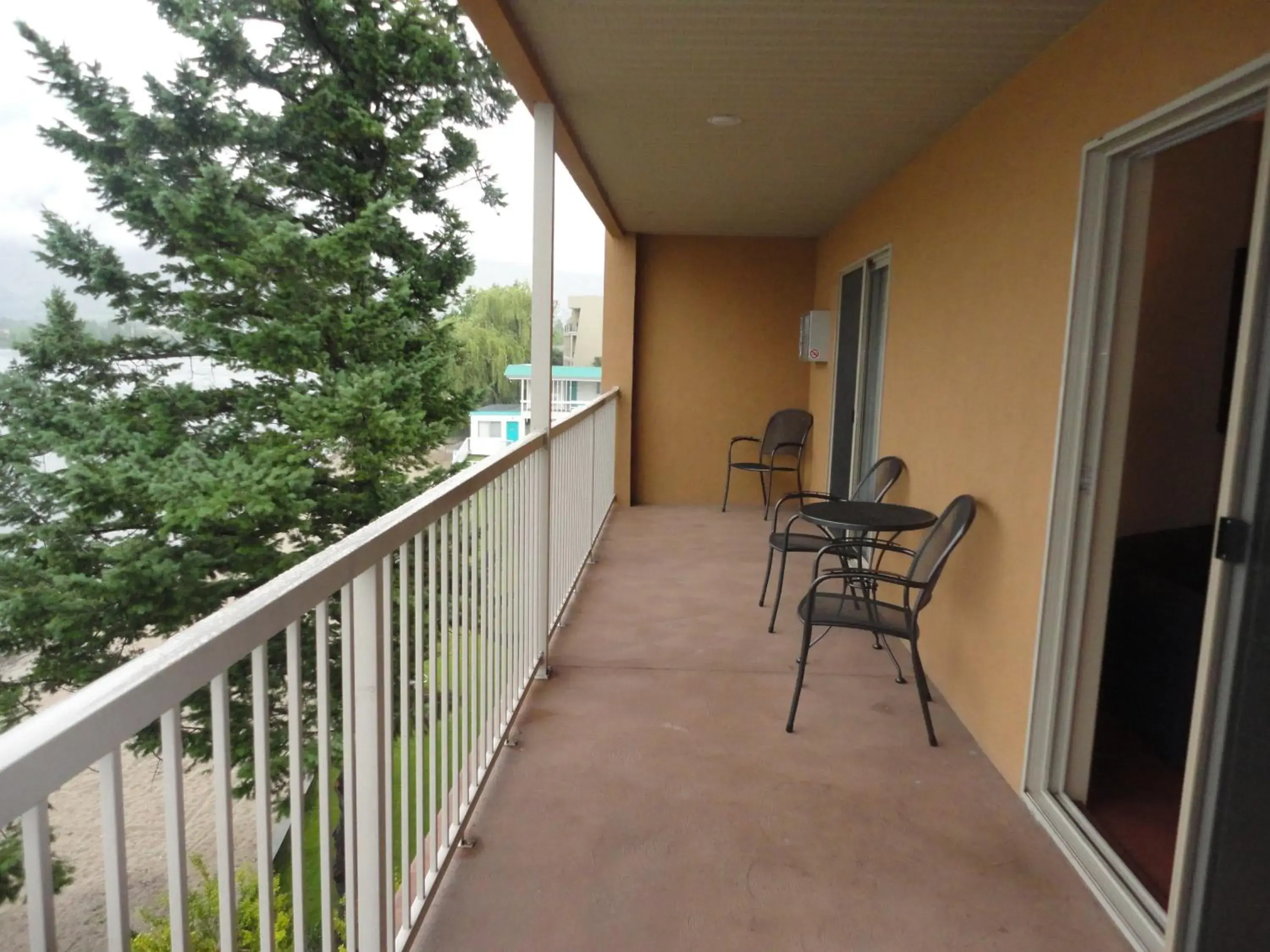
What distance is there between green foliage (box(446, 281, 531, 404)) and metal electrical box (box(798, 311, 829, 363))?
9139 mm

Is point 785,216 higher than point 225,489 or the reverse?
higher

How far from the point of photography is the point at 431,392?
13.8 m

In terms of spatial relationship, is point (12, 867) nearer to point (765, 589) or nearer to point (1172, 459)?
point (1172, 459)

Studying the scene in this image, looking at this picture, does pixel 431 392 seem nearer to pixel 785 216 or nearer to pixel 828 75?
pixel 785 216

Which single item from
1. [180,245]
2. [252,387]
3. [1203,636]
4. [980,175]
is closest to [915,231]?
[980,175]

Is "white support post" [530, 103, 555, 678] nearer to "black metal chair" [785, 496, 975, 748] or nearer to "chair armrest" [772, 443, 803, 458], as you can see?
"black metal chair" [785, 496, 975, 748]

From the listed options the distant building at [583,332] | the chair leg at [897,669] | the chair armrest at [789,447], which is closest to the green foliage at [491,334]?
the distant building at [583,332]

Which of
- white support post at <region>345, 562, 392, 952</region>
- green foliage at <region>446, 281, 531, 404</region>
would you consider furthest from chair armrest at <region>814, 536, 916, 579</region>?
green foliage at <region>446, 281, 531, 404</region>

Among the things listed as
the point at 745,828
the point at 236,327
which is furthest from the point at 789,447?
the point at 236,327

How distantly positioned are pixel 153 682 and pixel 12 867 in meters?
0.35

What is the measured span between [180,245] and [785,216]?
38.5ft

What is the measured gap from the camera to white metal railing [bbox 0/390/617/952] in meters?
0.74

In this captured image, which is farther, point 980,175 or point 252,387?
point 252,387

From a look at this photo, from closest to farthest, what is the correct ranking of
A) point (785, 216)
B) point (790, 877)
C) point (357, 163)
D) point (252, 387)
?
point (790, 877) < point (785, 216) < point (252, 387) < point (357, 163)
